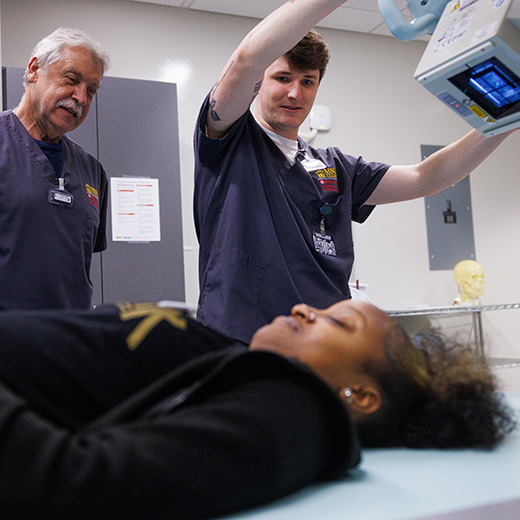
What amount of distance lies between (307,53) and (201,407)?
118 centimetres

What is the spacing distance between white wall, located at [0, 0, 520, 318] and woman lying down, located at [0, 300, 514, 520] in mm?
2547

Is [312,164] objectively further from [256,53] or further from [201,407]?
[201,407]

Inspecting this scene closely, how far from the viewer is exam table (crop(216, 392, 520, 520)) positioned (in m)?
0.68

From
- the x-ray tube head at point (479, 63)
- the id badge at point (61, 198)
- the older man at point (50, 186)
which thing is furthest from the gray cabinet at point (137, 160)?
the x-ray tube head at point (479, 63)

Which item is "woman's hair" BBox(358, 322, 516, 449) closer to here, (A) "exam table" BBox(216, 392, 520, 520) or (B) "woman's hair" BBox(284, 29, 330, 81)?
(A) "exam table" BBox(216, 392, 520, 520)

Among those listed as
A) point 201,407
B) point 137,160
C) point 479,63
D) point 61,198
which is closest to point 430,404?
point 201,407

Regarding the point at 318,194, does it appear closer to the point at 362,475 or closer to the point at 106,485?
the point at 362,475

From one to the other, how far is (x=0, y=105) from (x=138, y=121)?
63 centimetres

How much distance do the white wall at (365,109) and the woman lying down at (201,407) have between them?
2.55 metres

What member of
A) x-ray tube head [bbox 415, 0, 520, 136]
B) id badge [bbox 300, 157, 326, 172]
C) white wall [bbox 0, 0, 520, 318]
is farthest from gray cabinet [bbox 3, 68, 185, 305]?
x-ray tube head [bbox 415, 0, 520, 136]

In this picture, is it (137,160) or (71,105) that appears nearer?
(71,105)

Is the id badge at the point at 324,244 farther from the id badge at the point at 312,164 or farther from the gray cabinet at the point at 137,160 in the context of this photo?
the gray cabinet at the point at 137,160

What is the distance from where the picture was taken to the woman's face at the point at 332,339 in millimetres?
913

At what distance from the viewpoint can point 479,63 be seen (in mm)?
1111
